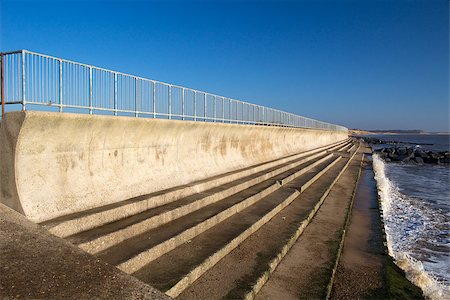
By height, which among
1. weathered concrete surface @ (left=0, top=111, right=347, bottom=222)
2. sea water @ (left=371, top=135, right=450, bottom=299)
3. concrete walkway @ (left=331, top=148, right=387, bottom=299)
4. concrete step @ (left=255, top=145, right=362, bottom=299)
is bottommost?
sea water @ (left=371, top=135, right=450, bottom=299)

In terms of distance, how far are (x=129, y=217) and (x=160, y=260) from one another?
5.12ft

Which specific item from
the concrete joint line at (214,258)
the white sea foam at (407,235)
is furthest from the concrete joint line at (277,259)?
the white sea foam at (407,235)

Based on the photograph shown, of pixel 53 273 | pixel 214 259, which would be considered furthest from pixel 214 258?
pixel 53 273

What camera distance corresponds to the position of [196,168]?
34.4 ft

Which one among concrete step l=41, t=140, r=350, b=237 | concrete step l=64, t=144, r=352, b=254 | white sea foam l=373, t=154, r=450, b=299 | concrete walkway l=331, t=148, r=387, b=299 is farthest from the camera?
white sea foam l=373, t=154, r=450, b=299

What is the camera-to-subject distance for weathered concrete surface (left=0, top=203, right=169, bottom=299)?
3152 mm

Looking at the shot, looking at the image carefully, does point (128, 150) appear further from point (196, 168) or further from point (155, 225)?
point (196, 168)

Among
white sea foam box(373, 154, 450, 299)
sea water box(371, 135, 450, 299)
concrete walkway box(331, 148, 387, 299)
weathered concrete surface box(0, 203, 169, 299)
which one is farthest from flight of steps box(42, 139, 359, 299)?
sea water box(371, 135, 450, 299)

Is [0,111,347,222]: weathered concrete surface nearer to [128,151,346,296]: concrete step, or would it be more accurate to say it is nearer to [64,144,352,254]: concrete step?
[64,144,352,254]: concrete step

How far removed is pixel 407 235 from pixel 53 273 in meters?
9.83

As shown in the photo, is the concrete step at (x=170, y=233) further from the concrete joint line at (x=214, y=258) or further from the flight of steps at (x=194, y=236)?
the concrete joint line at (x=214, y=258)

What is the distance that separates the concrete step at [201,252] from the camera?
4414 millimetres

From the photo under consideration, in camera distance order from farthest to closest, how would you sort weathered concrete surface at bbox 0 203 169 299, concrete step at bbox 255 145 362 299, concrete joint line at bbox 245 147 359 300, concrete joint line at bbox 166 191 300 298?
concrete step at bbox 255 145 362 299 → concrete joint line at bbox 245 147 359 300 → concrete joint line at bbox 166 191 300 298 → weathered concrete surface at bbox 0 203 169 299

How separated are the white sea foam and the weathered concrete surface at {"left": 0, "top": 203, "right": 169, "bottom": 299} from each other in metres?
5.69
